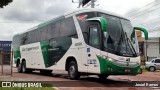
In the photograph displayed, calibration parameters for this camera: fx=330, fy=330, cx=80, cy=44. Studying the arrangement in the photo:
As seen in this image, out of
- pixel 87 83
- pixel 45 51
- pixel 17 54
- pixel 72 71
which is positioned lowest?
pixel 87 83

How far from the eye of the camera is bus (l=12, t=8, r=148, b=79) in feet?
51.3

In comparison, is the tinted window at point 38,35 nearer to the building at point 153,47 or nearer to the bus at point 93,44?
the bus at point 93,44

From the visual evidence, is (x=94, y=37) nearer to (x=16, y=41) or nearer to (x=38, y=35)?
(x=38, y=35)

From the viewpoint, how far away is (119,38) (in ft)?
52.8

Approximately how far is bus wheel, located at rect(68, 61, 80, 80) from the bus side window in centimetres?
198

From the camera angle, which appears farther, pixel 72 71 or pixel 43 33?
pixel 43 33

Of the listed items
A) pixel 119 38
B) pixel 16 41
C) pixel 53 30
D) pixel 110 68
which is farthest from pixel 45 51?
pixel 16 41

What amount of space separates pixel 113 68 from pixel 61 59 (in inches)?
177

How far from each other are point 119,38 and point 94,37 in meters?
1.22

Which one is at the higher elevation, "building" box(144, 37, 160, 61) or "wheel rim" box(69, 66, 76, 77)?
"building" box(144, 37, 160, 61)

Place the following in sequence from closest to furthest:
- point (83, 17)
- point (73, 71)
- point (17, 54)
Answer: point (83, 17)
point (73, 71)
point (17, 54)

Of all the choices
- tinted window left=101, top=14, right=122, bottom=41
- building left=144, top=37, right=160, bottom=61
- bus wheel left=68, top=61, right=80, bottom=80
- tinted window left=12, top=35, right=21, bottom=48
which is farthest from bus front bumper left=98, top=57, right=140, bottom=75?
building left=144, top=37, right=160, bottom=61

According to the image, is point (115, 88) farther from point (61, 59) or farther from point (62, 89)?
point (61, 59)

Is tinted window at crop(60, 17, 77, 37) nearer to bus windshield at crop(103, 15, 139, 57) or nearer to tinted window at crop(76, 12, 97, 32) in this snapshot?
tinted window at crop(76, 12, 97, 32)
